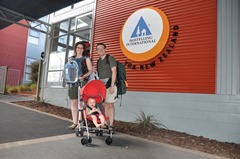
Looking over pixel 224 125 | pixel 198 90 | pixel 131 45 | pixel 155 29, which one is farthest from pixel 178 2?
pixel 224 125

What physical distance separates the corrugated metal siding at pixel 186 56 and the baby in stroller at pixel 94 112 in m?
2.61

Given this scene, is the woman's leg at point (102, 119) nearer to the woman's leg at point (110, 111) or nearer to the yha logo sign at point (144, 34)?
the woman's leg at point (110, 111)

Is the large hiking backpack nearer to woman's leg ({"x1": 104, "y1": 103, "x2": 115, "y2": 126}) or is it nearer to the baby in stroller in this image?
woman's leg ({"x1": 104, "y1": 103, "x2": 115, "y2": 126})

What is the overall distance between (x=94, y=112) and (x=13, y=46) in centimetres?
1802

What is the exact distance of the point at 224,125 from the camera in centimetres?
464

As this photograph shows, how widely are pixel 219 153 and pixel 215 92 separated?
1534mm

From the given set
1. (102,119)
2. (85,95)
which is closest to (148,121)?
(102,119)

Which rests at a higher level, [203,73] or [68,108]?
[203,73]

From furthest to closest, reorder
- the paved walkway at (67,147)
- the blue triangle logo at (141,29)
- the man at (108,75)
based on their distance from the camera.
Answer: the blue triangle logo at (141,29) < the man at (108,75) < the paved walkway at (67,147)

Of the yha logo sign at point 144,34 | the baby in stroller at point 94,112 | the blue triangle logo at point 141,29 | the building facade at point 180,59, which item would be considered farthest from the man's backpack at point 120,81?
the blue triangle logo at point 141,29

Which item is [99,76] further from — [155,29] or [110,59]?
[155,29]

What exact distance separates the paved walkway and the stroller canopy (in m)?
0.78

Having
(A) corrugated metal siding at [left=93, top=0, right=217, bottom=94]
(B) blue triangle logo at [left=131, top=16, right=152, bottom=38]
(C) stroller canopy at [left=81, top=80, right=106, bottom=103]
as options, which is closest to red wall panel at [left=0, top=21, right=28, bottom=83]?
(A) corrugated metal siding at [left=93, top=0, right=217, bottom=94]

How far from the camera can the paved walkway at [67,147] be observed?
3.07m
